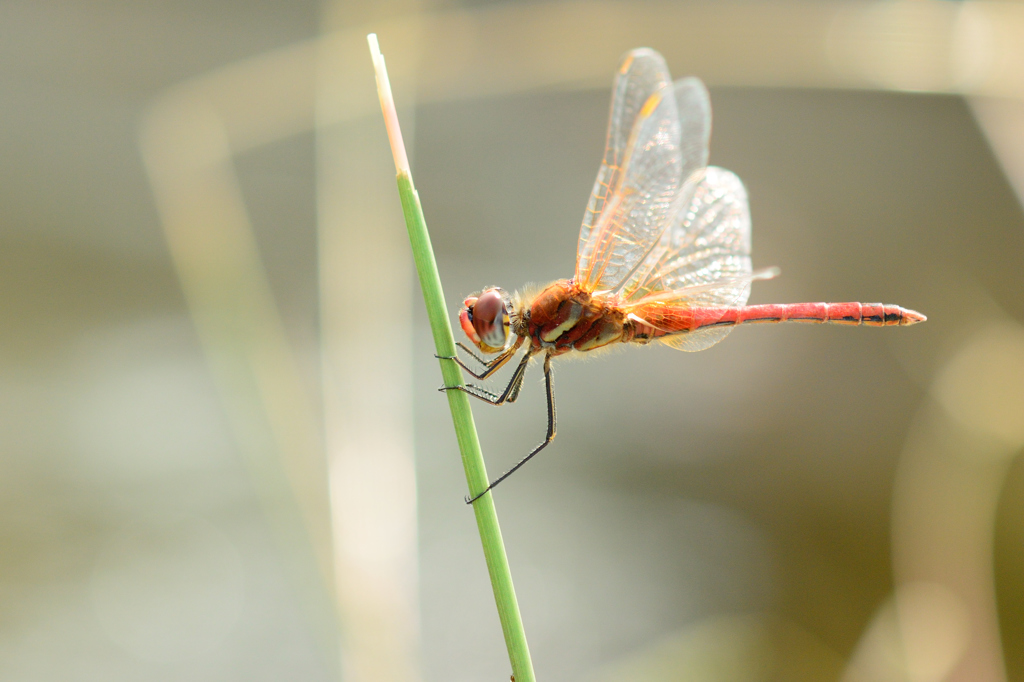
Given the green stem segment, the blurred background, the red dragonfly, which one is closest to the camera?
the green stem segment

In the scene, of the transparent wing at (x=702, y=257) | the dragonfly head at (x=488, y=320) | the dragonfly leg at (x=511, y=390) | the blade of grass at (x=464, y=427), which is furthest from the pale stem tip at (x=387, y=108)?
the transparent wing at (x=702, y=257)

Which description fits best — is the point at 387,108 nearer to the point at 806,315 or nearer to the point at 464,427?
the point at 464,427

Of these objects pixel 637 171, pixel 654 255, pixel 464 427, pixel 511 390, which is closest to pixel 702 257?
pixel 654 255

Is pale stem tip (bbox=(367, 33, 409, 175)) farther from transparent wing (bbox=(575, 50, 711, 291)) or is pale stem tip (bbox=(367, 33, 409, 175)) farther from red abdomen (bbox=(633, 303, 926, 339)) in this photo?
red abdomen (bbox=(633, 303, 926, 339))

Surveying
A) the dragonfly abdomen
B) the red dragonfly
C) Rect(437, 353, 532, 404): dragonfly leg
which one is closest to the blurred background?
Rect(437, 353, 532, 404): dragonfly leg

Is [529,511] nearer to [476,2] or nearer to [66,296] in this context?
[66,296]

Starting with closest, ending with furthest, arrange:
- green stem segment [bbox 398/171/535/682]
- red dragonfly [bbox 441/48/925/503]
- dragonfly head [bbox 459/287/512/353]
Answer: green stem segment [bbox 398/171/535/682] → dragonfly head [bbox 459/287/512/353] → red dragonfly [bbox 441/48/925/503]

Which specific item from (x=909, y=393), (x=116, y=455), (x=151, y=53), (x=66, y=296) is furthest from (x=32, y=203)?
(x=909, y=393)

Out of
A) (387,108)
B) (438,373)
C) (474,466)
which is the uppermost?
(387,108)
